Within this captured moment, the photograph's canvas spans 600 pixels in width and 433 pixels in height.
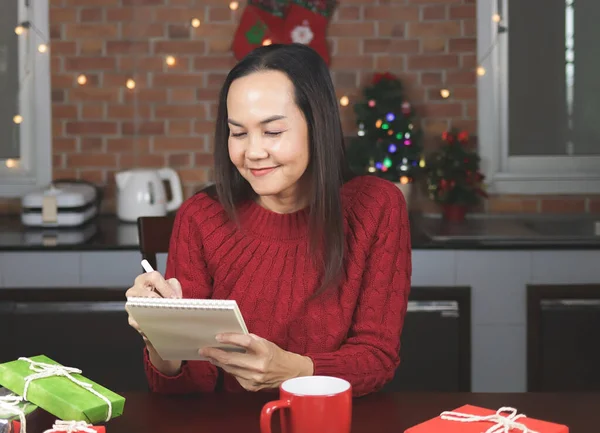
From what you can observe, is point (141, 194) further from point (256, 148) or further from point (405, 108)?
point (256, 148)

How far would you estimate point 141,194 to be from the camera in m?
3.08

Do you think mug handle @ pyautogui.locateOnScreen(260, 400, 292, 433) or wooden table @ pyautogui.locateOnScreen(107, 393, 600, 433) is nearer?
mug handle @ pyautogui.locateOnScreen(260, 400, 292, 433)

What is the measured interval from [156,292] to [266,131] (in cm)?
34

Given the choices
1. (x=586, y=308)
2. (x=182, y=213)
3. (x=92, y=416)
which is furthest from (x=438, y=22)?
(x=92, y=416)

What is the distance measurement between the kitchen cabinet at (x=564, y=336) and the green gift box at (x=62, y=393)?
1.81 meters

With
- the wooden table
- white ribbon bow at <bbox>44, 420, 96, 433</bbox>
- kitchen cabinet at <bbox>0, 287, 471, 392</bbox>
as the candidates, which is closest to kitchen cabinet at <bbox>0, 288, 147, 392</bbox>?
kitchen cabinet at <bbox>0, 287, 471, 392</bbox>

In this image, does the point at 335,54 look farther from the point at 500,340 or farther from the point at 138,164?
the point at 500,340

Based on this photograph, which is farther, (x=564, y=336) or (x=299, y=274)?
(x=564, y=336)

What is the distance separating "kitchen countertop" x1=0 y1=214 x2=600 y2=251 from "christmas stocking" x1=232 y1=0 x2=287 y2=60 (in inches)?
33.8

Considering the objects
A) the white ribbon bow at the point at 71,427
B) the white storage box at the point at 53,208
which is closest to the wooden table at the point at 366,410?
the white ribbon bow at the point at 71,427

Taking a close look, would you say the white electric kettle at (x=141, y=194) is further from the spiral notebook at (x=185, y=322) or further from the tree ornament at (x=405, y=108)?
the spiral notebook at (x=185, y=322)

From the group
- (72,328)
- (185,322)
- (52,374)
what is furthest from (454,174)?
(52,374)

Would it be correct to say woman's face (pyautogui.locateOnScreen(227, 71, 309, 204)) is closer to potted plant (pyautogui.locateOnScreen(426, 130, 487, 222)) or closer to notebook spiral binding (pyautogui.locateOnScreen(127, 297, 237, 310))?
notebook spiral binding (pyautogui.locateOnScreen(127, 297, 237, 310))

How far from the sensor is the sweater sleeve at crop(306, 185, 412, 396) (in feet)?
4.78
